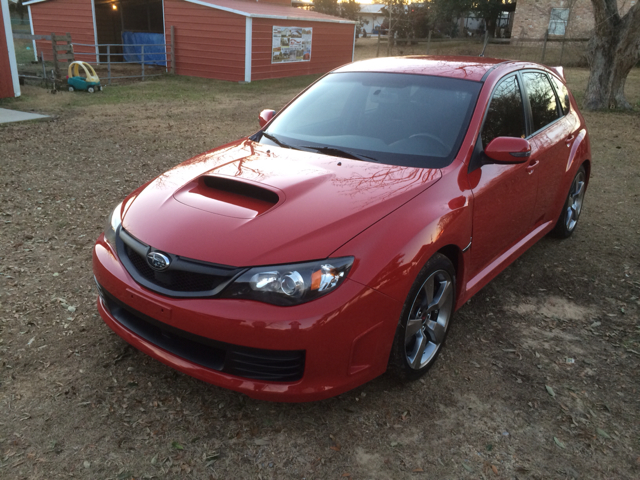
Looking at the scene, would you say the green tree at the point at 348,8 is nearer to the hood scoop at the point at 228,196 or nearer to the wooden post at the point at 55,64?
the wooden post at the point at 55,64

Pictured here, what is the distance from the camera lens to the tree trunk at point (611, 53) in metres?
12.8

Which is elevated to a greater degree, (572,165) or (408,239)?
(408,239)

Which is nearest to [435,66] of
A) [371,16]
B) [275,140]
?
[275,140]

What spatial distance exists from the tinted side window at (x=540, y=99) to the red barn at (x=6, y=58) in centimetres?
1223

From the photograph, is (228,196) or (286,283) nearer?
(286,283)

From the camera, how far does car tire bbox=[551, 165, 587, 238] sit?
16.9ft

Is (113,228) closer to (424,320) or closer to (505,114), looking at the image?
(424,320)

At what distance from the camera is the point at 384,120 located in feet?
12.0

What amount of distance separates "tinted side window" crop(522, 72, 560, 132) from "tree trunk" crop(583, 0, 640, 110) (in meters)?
10.2

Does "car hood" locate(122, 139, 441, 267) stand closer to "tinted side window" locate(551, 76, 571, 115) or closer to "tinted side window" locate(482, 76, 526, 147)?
"tinted side window" locate(482, 76, 526, 147)

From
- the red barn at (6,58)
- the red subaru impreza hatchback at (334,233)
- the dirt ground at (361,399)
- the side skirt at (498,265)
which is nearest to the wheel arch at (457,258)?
the red subaru impreza hatchback at (334,233)

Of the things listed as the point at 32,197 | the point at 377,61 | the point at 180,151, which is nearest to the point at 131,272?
the point at 377,61

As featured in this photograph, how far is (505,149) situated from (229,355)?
2064mm

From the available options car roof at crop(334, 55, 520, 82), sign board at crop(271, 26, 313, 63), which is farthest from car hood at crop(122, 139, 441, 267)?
sign board at crop(271, 26, 313, 63)
